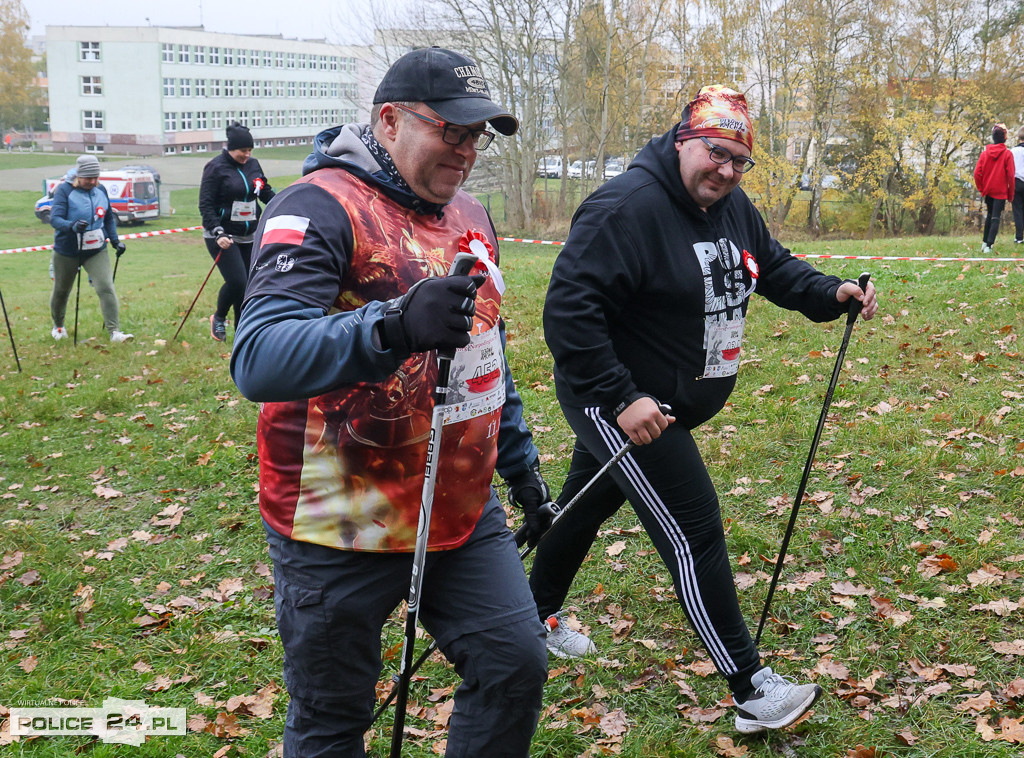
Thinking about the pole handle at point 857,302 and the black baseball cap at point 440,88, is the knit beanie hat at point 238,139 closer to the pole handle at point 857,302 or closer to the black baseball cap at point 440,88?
the pole handle at point 857,302

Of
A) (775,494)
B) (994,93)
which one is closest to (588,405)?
(775,494)

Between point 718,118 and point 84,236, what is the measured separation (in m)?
9.46

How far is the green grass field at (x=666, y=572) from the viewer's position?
12.0ft

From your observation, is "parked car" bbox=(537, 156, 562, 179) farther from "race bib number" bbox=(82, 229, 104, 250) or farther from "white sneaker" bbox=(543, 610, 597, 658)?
"white sneaker" bbox=(543, 610, 597, 658)

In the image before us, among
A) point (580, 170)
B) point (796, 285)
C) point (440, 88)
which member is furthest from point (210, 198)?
point (580, 170)

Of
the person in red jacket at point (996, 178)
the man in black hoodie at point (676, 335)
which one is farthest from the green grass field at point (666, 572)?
the person in red jacket at point (996, 178)

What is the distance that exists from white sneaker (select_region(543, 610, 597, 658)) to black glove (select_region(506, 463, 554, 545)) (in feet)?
3.71

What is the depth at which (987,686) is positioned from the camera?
145 inches

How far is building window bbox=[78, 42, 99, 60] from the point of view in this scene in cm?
7750

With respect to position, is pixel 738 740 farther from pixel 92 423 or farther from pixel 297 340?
pixel 92 423

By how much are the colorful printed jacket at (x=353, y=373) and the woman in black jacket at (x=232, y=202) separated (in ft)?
25.3

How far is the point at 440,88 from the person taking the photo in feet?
7.85

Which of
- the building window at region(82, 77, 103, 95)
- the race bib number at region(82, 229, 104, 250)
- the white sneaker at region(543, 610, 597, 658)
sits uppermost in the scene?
the building window at region(82, 77, 103, 95)

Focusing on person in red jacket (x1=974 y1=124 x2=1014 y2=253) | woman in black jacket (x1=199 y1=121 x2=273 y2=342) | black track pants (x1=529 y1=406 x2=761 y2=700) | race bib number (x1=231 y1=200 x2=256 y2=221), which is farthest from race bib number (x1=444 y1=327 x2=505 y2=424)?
person in red jacket (x1=974 y1=124 x2=1014 y2=253)
